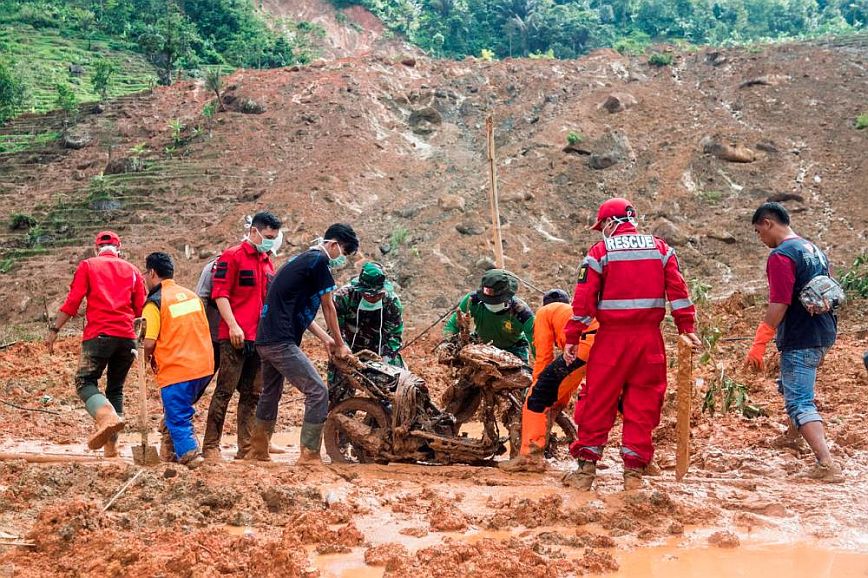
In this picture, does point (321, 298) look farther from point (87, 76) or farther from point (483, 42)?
point (483, 42)

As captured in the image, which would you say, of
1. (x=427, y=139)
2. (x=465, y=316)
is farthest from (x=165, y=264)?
(x=427, y=139)

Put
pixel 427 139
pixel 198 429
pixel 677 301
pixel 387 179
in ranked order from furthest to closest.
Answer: pixel 427 139, pixel 387 179, pixel 198 429, pixel 677 301

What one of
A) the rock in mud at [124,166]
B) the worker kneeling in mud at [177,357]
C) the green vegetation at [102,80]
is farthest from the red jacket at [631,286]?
the green vegetation at [102,80]

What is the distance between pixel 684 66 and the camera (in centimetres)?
2553

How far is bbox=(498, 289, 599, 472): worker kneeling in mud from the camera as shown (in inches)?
237

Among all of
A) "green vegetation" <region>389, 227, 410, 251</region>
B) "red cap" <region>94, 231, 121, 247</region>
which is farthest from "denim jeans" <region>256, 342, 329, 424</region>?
"green vegetation" <region>389, 227, 410, 251</region>

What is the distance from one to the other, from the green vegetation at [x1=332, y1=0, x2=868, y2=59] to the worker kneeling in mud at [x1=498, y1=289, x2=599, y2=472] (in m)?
29.5

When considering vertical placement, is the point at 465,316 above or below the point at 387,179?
below

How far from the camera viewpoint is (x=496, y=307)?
700 cm

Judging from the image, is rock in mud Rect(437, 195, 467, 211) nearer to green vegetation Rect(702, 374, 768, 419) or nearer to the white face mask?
green vegetation Rect(702, 374, 768, 419)

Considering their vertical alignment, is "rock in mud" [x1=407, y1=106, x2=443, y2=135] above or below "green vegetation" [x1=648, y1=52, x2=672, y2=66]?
below

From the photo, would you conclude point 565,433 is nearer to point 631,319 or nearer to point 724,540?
point 631,319

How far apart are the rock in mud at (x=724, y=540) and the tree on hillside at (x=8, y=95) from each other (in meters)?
29.0

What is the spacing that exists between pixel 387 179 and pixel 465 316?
14.7 meters
